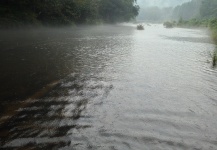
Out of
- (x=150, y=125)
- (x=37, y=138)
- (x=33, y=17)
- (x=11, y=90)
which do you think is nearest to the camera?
(x=37, y=138)

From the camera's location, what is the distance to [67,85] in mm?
10695

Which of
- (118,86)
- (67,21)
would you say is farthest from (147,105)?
(67,21)

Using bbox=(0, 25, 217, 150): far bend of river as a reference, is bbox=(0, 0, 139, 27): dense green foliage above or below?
above

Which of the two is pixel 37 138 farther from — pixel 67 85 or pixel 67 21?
pixel 67 21

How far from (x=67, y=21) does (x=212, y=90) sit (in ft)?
137

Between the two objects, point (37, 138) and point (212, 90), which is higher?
point (37, 138)

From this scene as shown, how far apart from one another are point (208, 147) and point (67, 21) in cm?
4603

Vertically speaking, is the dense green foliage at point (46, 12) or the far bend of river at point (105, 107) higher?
the dense green foliage at point (46, 12)

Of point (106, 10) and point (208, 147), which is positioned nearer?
point (208, 147)

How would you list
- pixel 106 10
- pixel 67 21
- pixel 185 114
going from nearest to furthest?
pixel 185 114 < pixel 67 21 < pixel 106 10

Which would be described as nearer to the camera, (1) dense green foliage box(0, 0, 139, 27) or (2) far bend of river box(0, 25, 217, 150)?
(2) far bend of river box(0, 25, 217, 150)

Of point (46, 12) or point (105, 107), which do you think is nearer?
point (105, 107)

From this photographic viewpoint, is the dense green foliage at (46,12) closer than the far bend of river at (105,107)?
No

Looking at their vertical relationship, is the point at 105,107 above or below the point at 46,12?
below
